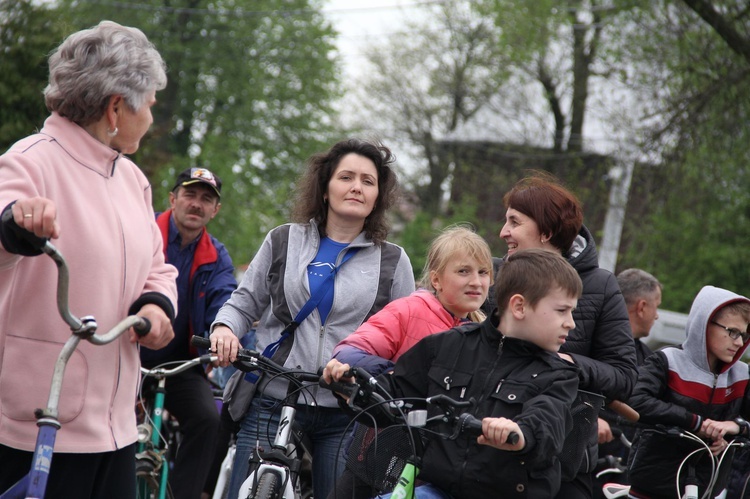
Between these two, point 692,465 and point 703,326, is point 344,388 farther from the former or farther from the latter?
point 703,326

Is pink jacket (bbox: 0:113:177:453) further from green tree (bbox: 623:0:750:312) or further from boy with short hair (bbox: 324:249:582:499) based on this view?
green tree (bbox: 623:0:750:312)

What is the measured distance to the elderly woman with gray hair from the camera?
3189 millimetres

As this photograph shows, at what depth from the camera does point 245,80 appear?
3272 cm

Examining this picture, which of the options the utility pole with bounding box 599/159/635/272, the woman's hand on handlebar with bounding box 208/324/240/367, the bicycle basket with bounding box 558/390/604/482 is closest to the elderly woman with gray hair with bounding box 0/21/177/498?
the woman's hand on handlebar with bounding box 208/324/240/367

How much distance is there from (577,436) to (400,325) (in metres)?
0.97

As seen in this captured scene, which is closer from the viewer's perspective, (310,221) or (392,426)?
(392,426)

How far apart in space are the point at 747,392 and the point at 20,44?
1116cm

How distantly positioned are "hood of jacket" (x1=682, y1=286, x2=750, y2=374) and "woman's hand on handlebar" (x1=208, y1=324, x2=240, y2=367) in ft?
9.30

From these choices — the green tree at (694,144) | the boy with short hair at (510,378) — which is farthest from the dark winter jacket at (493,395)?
the green tree at (694,144)

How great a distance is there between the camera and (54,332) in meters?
3.21

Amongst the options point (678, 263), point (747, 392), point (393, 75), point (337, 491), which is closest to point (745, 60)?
point (678, 263)

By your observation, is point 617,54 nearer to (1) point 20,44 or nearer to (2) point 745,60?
(2) point 745,60

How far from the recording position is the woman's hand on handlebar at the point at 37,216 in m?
2.83

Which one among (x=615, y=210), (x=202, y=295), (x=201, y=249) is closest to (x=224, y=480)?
(x=202, y=295)
